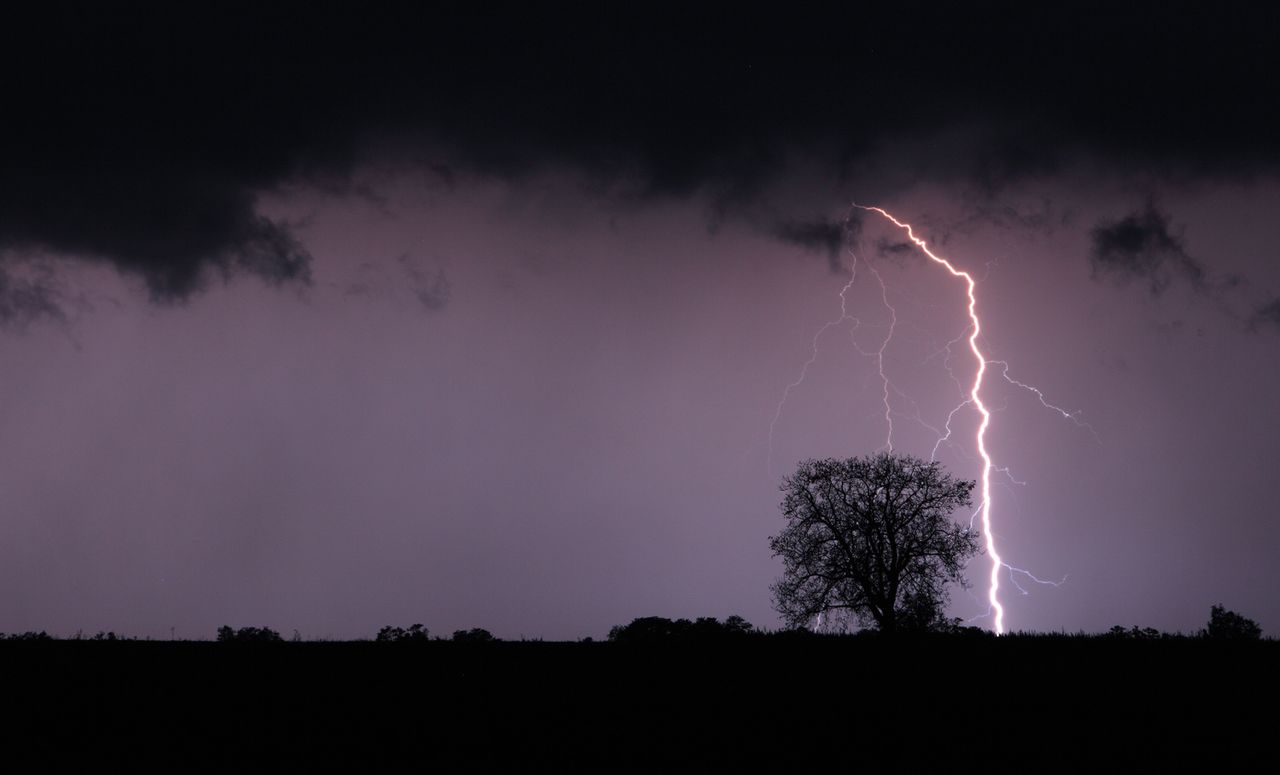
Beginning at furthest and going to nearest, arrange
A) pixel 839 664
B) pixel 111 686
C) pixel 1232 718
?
1. pixel 839 664
2. pixel 111 686
3. pixel 1232 718

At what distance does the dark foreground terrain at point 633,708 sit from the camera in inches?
351

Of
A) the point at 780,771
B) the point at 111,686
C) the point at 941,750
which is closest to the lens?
the point at 780,771

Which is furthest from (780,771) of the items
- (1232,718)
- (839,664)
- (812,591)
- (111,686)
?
(812,591)

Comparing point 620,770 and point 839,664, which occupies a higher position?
point 839,664

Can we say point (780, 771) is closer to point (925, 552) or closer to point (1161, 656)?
point (1161, 656)

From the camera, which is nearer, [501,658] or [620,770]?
[620,770]

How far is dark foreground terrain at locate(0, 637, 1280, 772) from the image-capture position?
8.91m

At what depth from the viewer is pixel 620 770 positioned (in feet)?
28.0

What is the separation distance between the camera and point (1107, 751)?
9109 mm

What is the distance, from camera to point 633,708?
10461mm

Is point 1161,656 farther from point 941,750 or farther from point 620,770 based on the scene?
point 620,770

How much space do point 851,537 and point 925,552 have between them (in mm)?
2938

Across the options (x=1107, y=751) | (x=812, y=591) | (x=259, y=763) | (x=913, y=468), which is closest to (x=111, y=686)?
(x=259, y=763)

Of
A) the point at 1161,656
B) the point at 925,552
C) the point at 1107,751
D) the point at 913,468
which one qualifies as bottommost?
the point at 1107,751
